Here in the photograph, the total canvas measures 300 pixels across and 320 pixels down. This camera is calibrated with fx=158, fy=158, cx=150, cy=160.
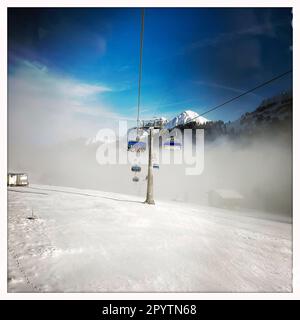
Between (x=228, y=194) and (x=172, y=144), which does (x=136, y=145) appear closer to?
(x=172, y=144)

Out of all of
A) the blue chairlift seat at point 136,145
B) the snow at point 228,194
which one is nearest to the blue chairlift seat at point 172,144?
the blue chairlift seat at point 136,145

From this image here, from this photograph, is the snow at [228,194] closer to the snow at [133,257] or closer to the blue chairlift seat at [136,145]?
the blue chairlift seat at [136,145]

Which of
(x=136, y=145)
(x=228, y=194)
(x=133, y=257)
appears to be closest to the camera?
(x=133, y=257)

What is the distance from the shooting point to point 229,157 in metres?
83.8

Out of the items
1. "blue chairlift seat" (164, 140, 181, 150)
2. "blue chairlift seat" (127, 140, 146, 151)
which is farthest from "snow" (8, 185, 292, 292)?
"blue chairlift seat" (127, 140, 146, 151)

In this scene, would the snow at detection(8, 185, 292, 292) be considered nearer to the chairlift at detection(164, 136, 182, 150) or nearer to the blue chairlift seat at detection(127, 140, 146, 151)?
the chairlift at detection(164, 136, 182, 150)

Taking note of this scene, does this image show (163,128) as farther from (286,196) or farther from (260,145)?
(260,145)

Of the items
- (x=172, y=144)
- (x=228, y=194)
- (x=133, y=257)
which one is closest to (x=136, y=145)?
(x=172, y=144)

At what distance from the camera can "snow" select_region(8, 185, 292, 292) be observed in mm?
3021

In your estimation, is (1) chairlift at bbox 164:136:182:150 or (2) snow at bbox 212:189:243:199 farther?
(2) snow at bbox 212:189:243:199

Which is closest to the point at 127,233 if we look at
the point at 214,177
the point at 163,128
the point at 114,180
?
the point at 163,128

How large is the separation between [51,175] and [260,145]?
121 m

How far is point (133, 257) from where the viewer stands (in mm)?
3783

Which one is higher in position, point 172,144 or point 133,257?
point 172,144
